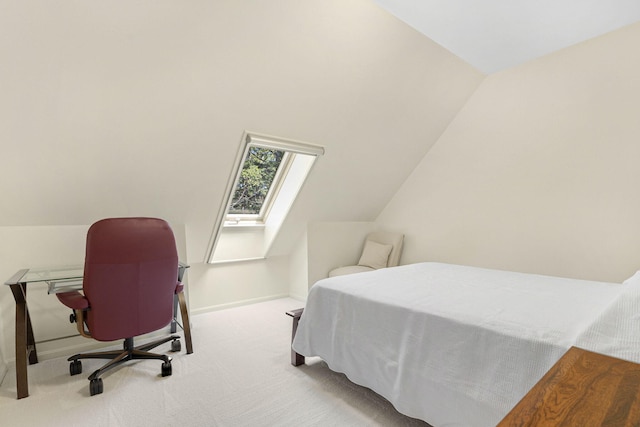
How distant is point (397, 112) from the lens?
315 centimetres

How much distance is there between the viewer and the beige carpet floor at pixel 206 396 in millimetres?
1740

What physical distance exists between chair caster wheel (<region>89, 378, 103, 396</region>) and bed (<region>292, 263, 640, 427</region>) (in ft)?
4.16

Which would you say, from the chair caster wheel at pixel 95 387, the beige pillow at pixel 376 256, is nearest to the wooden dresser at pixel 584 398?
the chair caster wheel at pixel 95 387

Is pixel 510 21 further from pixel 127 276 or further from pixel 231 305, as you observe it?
pixel 231 305

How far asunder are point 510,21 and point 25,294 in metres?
3.91

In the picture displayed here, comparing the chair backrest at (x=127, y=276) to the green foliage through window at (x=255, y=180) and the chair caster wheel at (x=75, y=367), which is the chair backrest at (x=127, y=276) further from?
the green foliage through window at (x=255, y=180)

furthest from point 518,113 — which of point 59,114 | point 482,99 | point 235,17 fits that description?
point 59,114

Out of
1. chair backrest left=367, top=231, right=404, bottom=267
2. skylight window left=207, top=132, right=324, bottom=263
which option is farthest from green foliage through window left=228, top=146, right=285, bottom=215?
chair backrest left=367, top=231, right=404, bottom=267

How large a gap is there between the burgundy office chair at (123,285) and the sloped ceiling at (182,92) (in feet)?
2.15

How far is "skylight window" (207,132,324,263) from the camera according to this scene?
11.3 ft

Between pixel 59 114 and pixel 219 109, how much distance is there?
0.96 meters

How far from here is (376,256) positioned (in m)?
4.11

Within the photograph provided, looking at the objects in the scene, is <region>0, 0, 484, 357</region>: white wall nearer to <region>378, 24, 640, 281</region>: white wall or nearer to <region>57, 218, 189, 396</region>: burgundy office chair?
<region>378, 24, 640, 281</region>: white wall

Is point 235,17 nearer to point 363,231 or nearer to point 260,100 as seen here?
point 260,100
